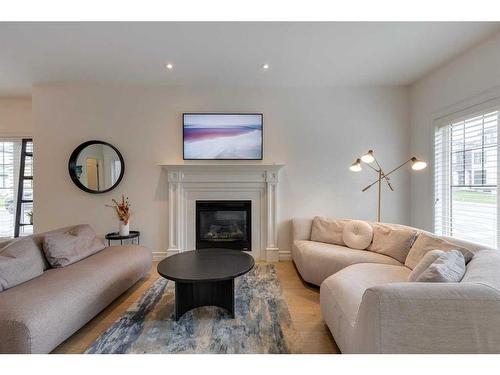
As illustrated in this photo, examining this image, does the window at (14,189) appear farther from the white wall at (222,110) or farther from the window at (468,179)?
the window at (468,179)

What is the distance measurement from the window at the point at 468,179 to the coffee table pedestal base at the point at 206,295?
2662 millimetres

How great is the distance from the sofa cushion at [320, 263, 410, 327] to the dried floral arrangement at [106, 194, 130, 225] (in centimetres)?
274

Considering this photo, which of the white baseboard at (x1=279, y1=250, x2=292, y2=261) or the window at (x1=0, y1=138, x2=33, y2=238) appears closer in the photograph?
the white baseboard at (x1=279, y1=250, x2=292, y2=261)

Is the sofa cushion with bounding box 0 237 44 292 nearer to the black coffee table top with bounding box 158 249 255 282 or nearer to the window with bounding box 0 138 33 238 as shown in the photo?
the black coffee table top with bounding box 158 249 255 282

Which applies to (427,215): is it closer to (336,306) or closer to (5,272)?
(336,306)

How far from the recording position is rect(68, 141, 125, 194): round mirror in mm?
3484

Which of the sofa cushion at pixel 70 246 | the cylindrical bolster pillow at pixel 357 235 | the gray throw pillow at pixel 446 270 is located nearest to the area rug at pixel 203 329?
the sofa cushion at pixel 70 246

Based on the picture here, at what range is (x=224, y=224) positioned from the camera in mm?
3633

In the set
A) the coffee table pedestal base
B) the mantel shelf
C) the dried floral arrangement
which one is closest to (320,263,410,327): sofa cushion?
the coffee table pedestal base

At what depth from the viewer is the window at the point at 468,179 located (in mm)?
2404

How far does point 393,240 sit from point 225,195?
221 cm

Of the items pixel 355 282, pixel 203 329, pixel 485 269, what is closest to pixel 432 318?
pixel 485 269

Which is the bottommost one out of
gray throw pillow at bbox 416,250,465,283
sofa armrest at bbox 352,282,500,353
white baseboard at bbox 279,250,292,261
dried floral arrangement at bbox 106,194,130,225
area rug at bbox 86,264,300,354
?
area rug at bbox 86,264,300,354
